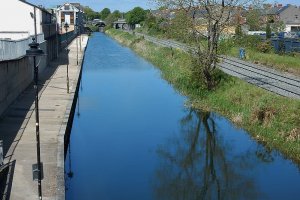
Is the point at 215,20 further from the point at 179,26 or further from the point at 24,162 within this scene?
the point at 24,162

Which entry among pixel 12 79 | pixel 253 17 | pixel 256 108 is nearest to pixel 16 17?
pixel 12 79

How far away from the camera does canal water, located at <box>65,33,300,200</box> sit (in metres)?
15.0

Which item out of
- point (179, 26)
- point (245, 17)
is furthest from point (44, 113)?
point (245, 17)

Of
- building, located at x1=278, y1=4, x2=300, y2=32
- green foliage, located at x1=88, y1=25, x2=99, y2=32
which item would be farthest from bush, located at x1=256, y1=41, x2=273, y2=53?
green foliage, located at x1=88, y1=25, x2=99, y2=32

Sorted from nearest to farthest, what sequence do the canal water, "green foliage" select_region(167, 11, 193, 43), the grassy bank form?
the canal water, the grassy bank, "green foliage" select_region(167, 11, 193, 43)

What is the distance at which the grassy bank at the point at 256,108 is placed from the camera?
1844 centimetres

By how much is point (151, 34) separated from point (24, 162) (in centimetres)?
8883

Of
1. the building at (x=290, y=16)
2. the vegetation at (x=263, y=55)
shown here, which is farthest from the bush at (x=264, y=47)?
the building at (x=290, y=16)

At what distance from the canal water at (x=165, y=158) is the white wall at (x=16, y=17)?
1263 cm

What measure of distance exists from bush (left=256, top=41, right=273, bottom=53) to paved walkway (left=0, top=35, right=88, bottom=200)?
26.5 metres

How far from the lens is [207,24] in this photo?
28.6 meters

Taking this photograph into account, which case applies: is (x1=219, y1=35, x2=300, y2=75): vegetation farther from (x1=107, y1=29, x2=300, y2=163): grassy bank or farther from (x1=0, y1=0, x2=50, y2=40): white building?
(x1=0, y1=0, x2=50, y2=40): white building

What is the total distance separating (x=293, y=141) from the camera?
17938 millimetres

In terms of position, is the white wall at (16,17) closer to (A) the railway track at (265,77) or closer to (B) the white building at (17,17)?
(B) the white building at (17,17)
